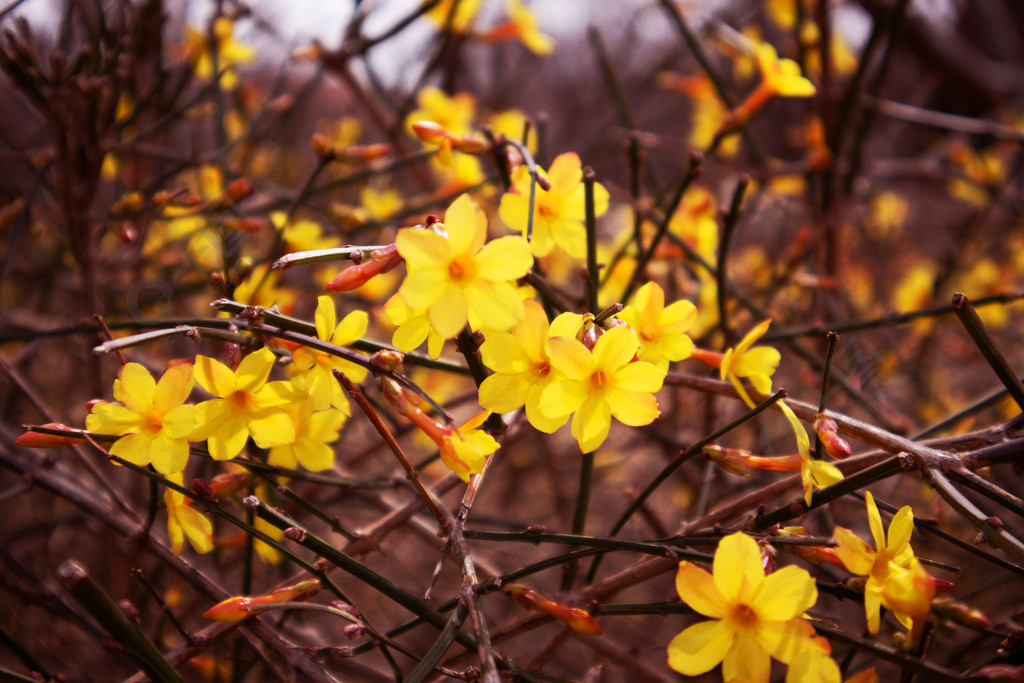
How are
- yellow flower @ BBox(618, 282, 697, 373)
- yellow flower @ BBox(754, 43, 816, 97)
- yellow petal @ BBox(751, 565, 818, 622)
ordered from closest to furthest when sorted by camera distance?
1. yellow petal @ BBox(751, 565, 818, 622)
2. yellow flower @ BBox(618, 282, 697, 373)
3. yellow flower @ BBox(754, 43, 816, 97)

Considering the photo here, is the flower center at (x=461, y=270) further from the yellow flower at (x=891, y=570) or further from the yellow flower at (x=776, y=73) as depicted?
the yellow flower at (x=776, y=73)

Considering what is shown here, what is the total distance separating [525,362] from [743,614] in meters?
0.44

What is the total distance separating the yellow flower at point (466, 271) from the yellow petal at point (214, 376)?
31cm

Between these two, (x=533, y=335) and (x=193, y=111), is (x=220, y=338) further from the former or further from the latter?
(x=193, y=111)

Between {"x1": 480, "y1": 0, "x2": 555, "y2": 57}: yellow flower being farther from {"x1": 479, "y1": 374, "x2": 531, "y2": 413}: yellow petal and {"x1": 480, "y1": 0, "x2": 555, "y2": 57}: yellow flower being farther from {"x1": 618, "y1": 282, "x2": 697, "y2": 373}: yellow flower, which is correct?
{"x1": 479, "y1": 374, "x2": 531, "y2": 413}: yellow petal

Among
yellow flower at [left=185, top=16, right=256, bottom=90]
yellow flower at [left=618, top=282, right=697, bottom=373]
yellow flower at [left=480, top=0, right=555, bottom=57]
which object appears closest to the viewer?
yellow flower at [left=618, top=282, right=697, bottom=373]

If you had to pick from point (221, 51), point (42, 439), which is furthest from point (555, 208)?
point (221, 51)

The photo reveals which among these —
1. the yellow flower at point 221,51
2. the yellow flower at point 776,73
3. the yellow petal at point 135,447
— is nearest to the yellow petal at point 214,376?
the yellow petal at point 135,447

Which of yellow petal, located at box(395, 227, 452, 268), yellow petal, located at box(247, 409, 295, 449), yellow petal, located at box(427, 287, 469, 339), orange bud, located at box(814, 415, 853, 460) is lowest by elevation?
orange bud, located at box(814, 415, 853, 460)

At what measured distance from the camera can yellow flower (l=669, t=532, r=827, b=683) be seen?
0.76 m

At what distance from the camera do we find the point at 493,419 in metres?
1.01

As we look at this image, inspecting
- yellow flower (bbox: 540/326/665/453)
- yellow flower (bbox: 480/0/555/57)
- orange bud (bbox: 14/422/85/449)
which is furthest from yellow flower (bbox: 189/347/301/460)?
yellow flower (bbox: 480/0/555/57)

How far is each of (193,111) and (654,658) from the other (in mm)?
2963

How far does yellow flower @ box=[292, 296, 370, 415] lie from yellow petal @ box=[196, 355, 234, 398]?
0.09 metres
